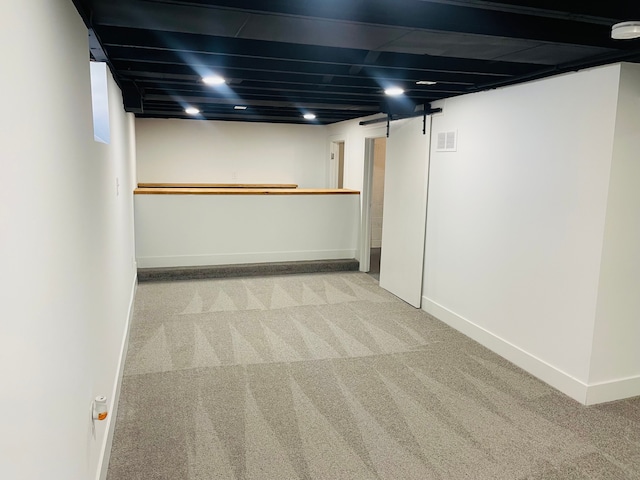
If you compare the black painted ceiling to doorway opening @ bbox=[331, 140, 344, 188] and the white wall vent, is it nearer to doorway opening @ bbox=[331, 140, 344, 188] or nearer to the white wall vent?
the white wall vent

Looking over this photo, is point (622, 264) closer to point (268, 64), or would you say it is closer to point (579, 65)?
point (579, 65)

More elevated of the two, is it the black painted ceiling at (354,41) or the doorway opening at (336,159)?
the black painted ceiling at (354,41)

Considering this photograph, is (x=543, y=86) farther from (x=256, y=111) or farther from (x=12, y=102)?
(x=256, y=111)

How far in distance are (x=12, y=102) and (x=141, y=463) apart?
1964 millimetres

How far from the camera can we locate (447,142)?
14.4 feet

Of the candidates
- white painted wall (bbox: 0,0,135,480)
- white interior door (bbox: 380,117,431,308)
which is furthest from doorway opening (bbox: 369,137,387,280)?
white painted wall (bbox: 0,0,135,480)

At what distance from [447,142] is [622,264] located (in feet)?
6.26

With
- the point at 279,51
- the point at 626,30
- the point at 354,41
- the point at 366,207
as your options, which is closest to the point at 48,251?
the point at 354,41

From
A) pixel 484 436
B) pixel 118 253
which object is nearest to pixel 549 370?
pixel 484 436

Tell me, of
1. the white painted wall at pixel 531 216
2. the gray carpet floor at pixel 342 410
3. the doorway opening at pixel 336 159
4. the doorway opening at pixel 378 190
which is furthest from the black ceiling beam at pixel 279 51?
the doorway opening at pixel 336 159

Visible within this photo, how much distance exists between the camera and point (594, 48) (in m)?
2.58

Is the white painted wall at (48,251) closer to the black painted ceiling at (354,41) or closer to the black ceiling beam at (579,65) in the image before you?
the black painted ceiling at (354,41)

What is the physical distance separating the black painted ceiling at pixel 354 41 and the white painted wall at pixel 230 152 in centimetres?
359

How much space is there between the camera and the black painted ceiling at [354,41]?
6.87 feet
